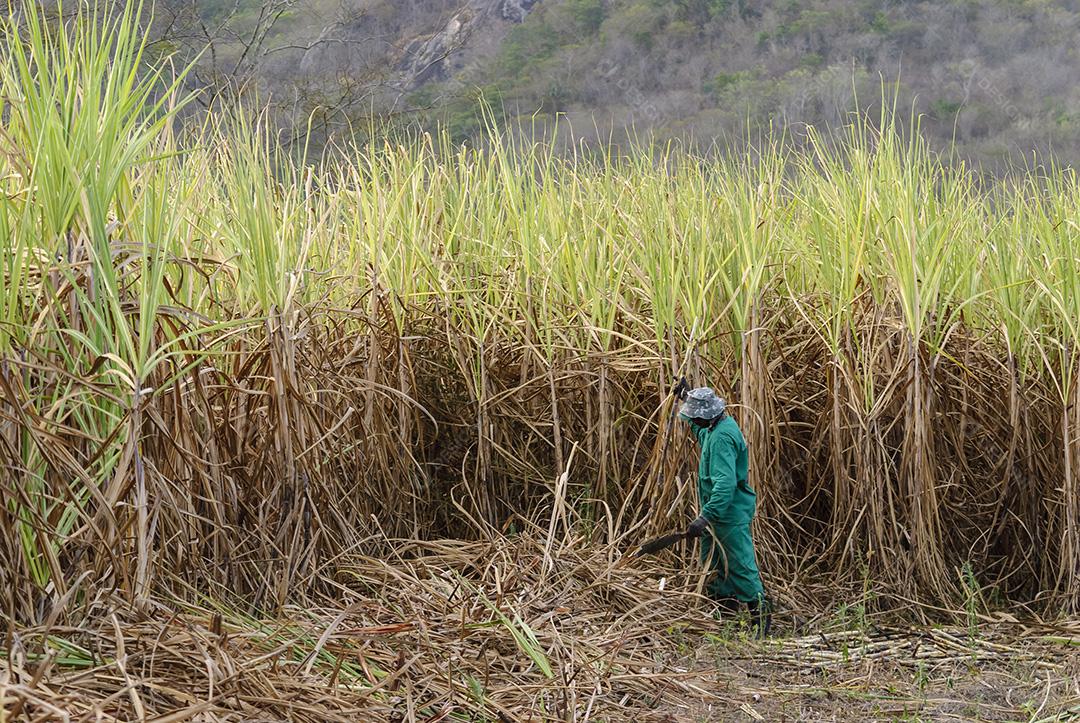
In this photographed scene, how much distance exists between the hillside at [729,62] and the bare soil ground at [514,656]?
12.1 m

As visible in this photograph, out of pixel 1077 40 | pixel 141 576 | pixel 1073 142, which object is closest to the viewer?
pixel 141 576

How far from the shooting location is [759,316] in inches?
147

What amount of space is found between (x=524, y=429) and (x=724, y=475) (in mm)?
928

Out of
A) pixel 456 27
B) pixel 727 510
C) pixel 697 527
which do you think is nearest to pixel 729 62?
pixel 456 27

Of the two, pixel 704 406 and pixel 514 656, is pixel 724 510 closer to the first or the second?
pixel 704 406

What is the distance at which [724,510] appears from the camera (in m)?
3.52

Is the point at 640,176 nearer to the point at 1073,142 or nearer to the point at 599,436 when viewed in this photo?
the point at 599,436

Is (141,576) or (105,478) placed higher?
(105,478)

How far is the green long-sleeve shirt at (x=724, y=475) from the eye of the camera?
3.47 metres

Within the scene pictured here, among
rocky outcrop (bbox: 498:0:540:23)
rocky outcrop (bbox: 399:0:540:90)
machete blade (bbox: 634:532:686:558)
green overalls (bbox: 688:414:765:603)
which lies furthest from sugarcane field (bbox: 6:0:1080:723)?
rocky outcrop (bbox: 498:0:540:23)

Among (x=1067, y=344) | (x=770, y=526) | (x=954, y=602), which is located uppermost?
(x=1067, y=344)

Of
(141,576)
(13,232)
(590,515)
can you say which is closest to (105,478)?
(141,576)

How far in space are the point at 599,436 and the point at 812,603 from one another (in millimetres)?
1027

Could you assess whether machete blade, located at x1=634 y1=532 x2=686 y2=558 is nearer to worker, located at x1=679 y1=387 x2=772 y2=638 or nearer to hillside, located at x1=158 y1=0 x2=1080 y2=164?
worker, located at x1=679 y1=387 x2=772 y2=638
